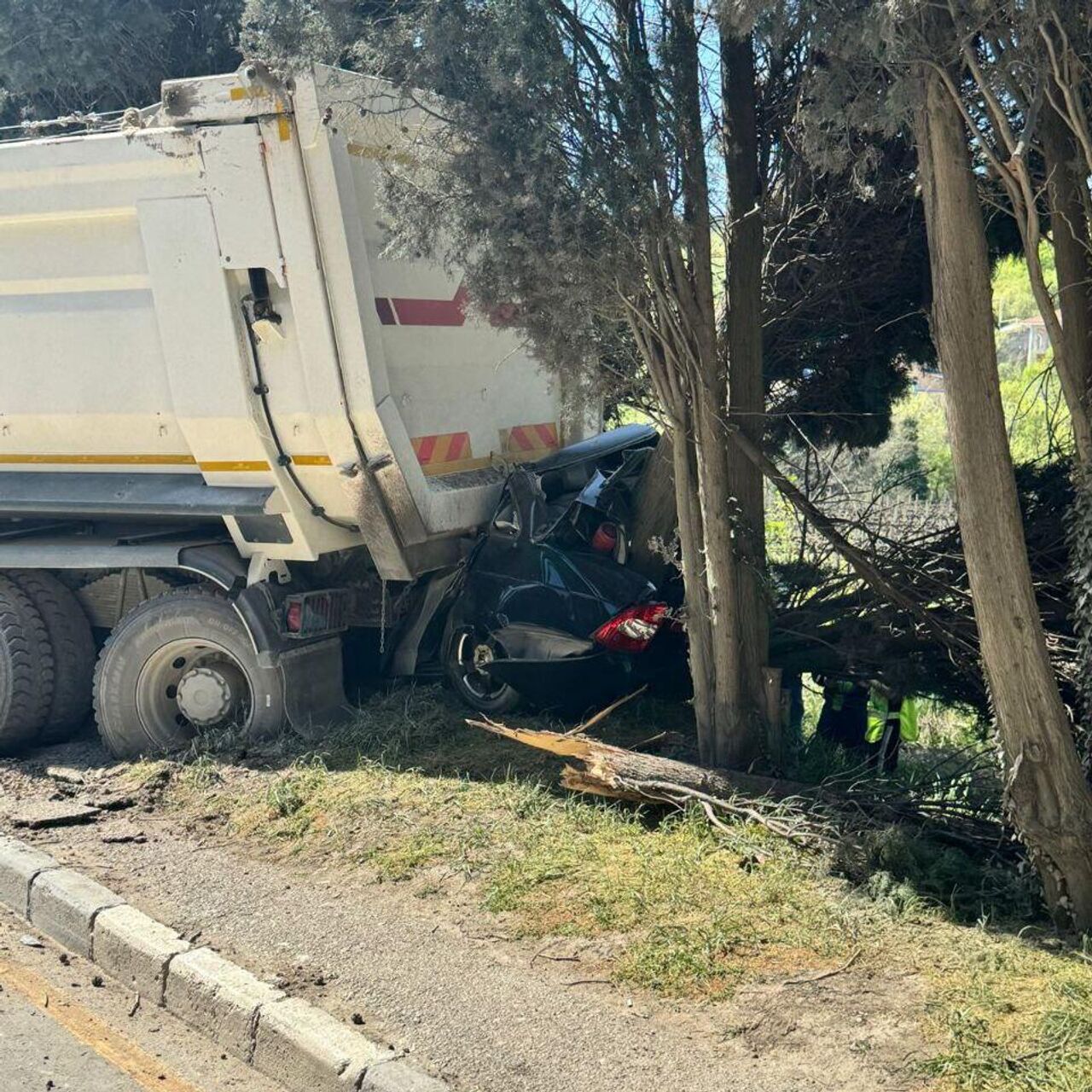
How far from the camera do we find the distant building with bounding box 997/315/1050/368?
18805mm

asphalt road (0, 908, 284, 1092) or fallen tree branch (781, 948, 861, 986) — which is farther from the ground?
asphalt road (0, 908, 284, 1092)

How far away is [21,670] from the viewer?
7.10 m

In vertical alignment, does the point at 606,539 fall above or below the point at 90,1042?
above

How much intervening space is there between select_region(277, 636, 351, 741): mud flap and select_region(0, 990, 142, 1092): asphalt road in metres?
2.50

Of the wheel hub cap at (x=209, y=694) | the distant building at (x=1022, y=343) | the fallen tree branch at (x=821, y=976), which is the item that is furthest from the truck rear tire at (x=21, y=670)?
the distant building at (x=1022, y=343)

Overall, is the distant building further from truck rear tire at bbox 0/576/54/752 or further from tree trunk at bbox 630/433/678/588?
truck rear tire at bbox 0/576/54/752

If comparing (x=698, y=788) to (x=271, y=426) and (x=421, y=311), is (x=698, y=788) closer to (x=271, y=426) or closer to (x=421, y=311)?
(x=271, y=426)

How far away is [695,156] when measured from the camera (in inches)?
203

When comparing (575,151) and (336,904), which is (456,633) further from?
(575,151)

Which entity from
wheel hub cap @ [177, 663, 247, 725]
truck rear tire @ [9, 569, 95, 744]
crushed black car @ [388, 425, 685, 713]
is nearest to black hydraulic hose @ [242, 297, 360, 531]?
crushed black car @ [388, 425, 685, 713]

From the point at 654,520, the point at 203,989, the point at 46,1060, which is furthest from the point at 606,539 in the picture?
the point at 46,1060

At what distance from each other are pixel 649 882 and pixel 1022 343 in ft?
67.3

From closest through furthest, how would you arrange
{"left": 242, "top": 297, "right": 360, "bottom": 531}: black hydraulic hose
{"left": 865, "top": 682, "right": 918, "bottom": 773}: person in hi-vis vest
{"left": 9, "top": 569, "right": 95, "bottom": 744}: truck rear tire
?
{"left": 865, "top": 682, "right": 918, "bottom": 773}: person in hi-vis vest
{"left": 242, "top": 297, "right": 360, "bottom": 531}: black hydraulic hose
{"left": 9, "top": 569, "right": 95, "bottom": 744}: truck rear tire

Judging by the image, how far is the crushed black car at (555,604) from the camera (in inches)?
→ 248
